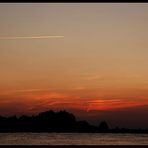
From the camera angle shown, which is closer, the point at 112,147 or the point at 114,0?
the point at 114,0

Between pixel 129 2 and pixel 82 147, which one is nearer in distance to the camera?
pixel 129 2

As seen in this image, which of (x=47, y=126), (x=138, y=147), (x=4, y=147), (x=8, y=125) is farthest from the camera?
(x=47, y=126)

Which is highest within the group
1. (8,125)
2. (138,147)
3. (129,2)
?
(8,125)

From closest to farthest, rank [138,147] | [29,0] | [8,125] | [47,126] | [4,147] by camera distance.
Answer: [29,0] < [4,147] < [138,147] < [8,125] < [47,126]

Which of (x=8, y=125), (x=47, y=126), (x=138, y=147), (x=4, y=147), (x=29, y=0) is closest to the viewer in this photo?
(x=29, y=0)

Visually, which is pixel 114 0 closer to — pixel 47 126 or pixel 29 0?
pixel 29 0

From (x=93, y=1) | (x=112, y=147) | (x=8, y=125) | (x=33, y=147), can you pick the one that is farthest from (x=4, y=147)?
(x=8, y=125)

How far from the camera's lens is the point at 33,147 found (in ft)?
9.14

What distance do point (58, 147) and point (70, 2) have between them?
1166mm

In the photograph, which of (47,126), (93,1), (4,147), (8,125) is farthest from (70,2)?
(47,126)

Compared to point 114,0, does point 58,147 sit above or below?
below

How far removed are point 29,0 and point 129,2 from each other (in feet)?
1.83

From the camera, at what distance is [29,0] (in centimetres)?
209

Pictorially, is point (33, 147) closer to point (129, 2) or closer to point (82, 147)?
point (82, 147)
